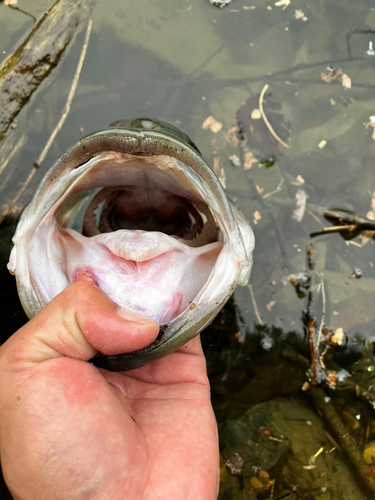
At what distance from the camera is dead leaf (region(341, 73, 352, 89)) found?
2.84 metres

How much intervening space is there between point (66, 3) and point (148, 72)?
2.48ft

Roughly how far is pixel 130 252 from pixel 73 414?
2.28 feet

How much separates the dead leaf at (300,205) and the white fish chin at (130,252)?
0.93 m

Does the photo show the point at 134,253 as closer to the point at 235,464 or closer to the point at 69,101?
the point at 69,101

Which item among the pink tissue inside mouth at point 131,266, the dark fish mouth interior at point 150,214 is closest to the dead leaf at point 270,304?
the dark fish mouth interior at point 150,214

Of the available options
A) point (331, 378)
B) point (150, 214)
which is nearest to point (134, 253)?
point (150, 214)

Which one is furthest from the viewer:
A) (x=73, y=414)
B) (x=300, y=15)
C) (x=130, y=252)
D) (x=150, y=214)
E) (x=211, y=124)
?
(x=300, y=15)

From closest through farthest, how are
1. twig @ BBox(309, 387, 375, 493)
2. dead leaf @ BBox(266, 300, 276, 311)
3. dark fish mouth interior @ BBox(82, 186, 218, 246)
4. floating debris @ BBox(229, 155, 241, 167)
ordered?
dark fish mouth interior @ BBox(82, 186, 218, 246) < twig @ BBox(309, 387, 375, 493) < dead leaf @ BBox(266, 300, 276, 311) < floating debris @ BBox(229, 155, 241, 167)

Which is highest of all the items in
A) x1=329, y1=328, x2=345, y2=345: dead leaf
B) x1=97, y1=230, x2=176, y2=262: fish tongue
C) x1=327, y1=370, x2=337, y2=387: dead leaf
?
x1=97, y1=230, x2=176, y2=262: fish tongue

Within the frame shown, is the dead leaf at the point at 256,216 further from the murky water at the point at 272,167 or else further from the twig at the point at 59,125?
the twig at the point at 59,125

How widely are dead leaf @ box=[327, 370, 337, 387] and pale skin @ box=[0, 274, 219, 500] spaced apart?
135 centimetres

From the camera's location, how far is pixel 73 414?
1.38 meters

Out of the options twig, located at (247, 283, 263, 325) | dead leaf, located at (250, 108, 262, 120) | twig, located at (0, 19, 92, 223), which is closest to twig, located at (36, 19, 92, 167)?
twig, located at (0, 19, 92, 223)

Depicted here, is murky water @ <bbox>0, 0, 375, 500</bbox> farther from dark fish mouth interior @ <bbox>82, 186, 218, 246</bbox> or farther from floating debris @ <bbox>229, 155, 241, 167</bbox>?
dark fish mouth interior @ <bbox>82, 186, 218, 246</bbox>
